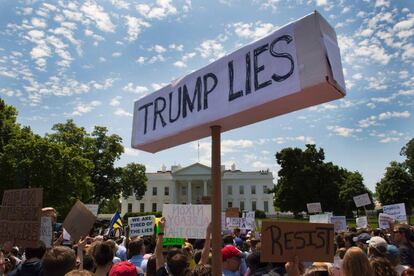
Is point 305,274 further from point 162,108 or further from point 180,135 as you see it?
point 162,108

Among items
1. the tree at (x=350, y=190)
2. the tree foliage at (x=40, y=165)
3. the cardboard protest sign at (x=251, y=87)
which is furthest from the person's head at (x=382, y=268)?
the tree at (x=350, y=190)

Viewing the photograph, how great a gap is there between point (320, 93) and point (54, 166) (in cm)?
3341

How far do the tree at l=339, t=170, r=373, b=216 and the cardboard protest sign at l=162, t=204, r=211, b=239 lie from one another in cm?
4650

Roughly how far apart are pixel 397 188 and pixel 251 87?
47.9 meters

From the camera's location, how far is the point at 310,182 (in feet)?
175

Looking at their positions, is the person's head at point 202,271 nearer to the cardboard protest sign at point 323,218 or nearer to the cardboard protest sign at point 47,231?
the cardboard protest sign at point 47,231

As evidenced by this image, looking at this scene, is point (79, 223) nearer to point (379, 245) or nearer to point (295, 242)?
point (295, 242)

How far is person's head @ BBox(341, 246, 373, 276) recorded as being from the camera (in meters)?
3.22

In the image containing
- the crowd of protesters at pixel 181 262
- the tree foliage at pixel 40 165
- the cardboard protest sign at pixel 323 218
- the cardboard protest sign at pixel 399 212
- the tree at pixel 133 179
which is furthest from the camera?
the tree at pixel 133 179

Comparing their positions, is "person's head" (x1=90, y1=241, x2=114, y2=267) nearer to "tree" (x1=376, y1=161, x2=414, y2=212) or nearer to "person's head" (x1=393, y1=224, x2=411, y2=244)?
"person's head" (x1=393, y1=224, x2=411, y2=244)

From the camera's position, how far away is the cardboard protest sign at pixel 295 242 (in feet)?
10.2

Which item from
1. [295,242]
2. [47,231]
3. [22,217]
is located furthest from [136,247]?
[295,242]

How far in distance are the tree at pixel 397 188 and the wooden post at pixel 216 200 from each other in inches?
1847

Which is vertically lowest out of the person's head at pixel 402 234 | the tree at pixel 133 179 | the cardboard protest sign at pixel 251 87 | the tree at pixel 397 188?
the person's head at pixel 402 234
